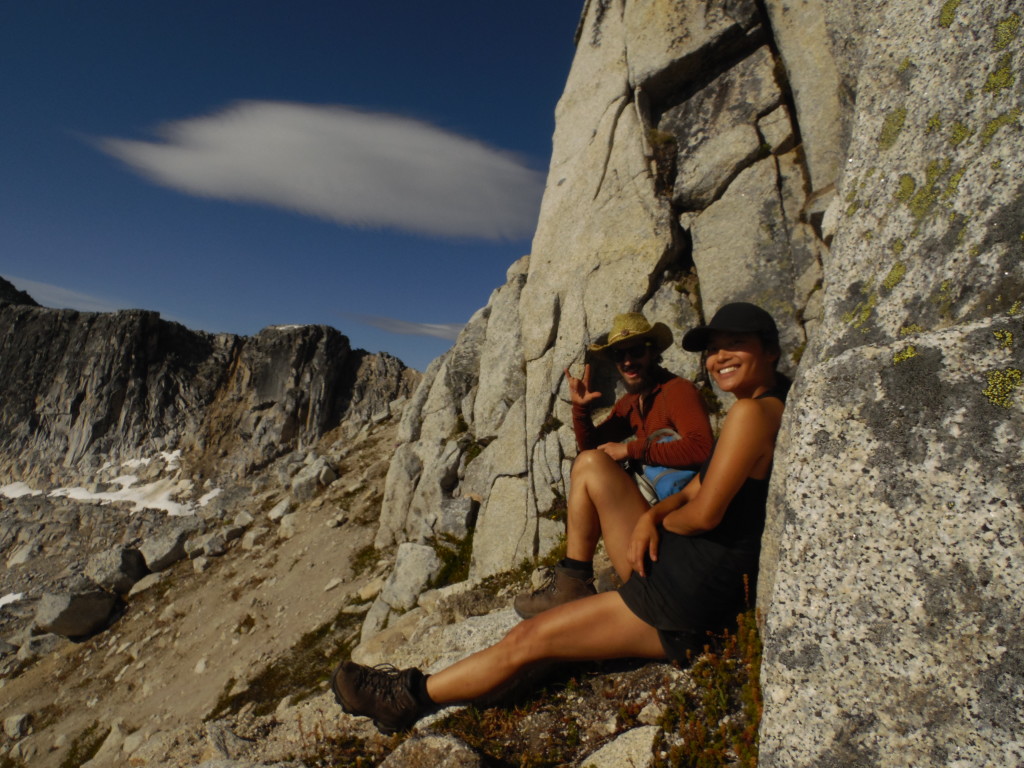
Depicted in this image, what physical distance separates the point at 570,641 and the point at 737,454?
2.16 meters

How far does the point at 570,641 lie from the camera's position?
4.55 m

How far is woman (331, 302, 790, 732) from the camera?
3.82 meters

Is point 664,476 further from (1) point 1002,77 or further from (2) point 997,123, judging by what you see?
(1) point 1002,77

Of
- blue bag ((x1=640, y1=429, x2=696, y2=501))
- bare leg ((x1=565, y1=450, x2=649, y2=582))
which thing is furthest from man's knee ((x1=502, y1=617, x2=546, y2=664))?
blue bag ((x1=640, y1=429, x2=696, y2=501))

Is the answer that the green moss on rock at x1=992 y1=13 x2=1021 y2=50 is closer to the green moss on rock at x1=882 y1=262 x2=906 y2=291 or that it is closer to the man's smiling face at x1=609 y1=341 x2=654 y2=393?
the green moss on rock at x1=882 y1=262 x2=906 y2=291

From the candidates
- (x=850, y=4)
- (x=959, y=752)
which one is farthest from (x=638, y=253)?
(x=959, y=752)

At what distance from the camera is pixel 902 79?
3432 millimetres

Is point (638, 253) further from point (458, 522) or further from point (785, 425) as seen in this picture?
point (785, 425)

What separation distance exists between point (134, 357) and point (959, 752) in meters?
34.1

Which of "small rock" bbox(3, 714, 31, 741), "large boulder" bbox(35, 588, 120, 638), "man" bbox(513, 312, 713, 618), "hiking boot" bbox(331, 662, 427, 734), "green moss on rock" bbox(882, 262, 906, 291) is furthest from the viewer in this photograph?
"large boulder" bbox(35, 588, 120, 638)

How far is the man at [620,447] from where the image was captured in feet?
17.1

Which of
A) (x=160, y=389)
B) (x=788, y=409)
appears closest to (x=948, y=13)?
(x=788, y=409)

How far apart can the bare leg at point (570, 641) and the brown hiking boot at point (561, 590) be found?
894 millimetres

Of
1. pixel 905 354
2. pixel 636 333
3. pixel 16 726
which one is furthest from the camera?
pixel 16 726
